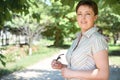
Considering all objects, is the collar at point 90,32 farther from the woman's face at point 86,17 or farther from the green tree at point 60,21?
the green tree at point 60,21

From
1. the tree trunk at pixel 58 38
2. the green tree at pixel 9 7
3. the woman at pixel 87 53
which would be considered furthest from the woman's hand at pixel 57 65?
the tree trunk at pixel 58 38

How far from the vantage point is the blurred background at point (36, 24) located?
6.78m

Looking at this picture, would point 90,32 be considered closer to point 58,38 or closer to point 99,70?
point 99,70

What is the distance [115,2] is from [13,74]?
10.6 metres

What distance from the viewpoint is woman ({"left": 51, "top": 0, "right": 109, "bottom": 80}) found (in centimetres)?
265

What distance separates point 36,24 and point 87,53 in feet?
92.4

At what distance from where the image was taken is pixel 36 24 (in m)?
30.8

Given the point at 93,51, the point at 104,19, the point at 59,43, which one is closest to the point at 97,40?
the point at 93,51

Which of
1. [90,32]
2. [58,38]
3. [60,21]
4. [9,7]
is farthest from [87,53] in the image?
[58,38]

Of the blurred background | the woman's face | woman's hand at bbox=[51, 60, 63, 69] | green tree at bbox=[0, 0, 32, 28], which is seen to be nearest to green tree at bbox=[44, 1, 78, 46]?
the blurred background

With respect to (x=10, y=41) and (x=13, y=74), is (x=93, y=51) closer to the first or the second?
(x=13, y=74)

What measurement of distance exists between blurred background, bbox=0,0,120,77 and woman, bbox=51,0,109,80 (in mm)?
143

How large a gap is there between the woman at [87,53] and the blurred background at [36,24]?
0.47 ft

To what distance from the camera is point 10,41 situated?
5038cm
